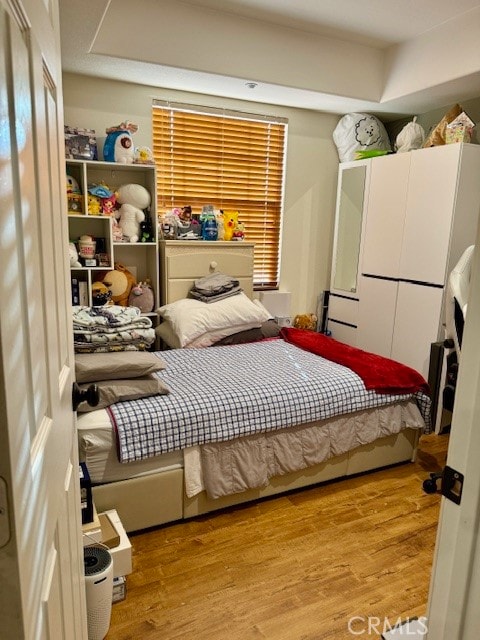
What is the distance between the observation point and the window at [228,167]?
3580 millimetres

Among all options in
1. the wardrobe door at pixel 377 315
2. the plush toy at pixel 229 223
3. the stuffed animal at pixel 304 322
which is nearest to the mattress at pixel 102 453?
the plush toy at pixel 229 223

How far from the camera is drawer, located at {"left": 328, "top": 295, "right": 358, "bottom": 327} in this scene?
13.1 feet

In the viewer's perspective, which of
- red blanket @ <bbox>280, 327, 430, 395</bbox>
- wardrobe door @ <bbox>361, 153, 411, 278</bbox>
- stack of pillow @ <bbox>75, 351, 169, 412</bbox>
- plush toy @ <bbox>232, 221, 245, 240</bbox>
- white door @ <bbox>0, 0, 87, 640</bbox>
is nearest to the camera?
white door @ <bbox>0, 0, 87, 640</bbox>

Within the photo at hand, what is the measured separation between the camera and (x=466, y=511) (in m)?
0.79

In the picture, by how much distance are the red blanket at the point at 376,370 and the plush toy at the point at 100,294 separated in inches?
58.9

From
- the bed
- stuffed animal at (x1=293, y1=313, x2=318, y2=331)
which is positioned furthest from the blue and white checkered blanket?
stuffed animal at (x1=293, y1=313, x2=318, y2=331)

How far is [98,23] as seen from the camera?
223 cm

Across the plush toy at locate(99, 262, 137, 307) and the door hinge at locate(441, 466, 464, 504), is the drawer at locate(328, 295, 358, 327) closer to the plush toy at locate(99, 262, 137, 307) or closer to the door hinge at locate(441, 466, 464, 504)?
the plush toy at locate(99, 262, 137, 307)

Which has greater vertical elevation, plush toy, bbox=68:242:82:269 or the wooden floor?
plush toy, bbox=68:242:82:269

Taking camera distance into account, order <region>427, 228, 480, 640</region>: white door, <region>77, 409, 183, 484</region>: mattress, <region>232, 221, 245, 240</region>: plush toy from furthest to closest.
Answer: <region>232, 221, 245, 240</region>: plush toy < <region>77, 409, 183, 484</region>: mattress < <region>427, 228, 480, 640</region>: white door

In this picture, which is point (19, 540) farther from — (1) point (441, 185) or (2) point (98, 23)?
(1) point (441, 185)

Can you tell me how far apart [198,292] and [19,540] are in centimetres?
294

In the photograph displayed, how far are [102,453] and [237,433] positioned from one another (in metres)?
0.63

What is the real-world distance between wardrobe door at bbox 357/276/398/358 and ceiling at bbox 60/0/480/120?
1456 mm
